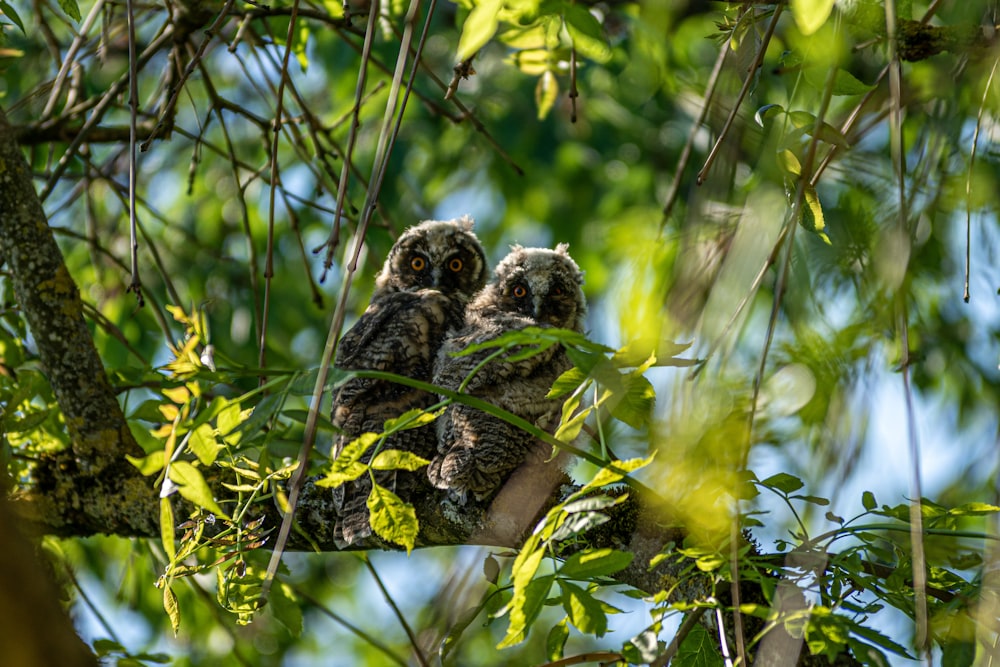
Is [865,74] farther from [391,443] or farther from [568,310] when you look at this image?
[391,443]

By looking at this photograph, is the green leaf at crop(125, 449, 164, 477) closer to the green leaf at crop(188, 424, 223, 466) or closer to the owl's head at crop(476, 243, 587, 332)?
the green leaf at crop(188, 424, 223, 466)

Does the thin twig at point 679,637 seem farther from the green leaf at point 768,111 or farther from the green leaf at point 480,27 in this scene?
the green leaf at point 480,27

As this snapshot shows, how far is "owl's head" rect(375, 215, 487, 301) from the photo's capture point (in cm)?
387

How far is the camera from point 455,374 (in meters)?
2.75

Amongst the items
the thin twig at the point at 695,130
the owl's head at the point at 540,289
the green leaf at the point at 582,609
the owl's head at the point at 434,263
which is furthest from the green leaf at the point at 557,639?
the owl's head at the point at 434,263

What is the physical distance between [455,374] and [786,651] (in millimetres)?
1380

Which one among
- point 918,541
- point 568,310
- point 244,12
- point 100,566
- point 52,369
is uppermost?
point 244,12

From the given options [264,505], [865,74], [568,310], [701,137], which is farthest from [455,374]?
[701,137]

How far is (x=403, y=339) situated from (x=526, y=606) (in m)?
1.70

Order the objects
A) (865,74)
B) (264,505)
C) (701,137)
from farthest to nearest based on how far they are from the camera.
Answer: (701,137)
(865,74)
(264,505)

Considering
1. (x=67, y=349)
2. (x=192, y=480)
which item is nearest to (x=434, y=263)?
(x=67, y=349)

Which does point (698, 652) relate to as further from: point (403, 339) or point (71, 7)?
point (71, 7)

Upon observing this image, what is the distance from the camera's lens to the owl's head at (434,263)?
3865mm

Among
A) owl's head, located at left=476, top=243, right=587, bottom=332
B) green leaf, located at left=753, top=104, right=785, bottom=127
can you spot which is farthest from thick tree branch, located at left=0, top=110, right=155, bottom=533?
green leaf, located at left=753, top=104, right=785, bottom=127
